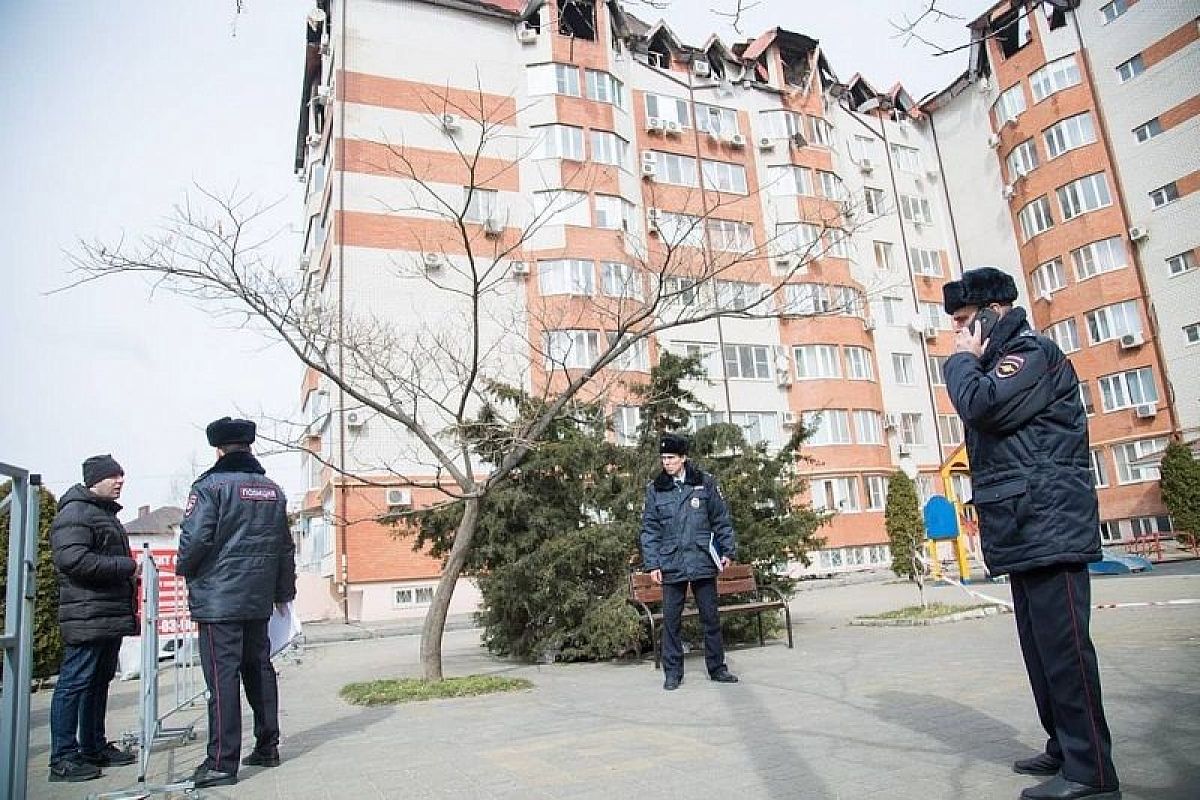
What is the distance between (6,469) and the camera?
3.12 meters

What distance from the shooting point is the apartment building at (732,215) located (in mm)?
26984

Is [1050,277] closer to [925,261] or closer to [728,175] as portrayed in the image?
[925,261]

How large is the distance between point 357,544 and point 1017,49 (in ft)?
111

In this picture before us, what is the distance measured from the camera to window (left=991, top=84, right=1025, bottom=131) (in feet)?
114

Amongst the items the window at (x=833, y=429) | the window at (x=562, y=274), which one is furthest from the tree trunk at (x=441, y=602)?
the window at (x=833, y=429)

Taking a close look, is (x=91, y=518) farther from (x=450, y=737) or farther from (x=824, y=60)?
(x=824, y=60)

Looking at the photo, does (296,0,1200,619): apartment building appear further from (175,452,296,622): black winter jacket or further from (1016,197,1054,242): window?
(175,452,296,622): black winter jacket

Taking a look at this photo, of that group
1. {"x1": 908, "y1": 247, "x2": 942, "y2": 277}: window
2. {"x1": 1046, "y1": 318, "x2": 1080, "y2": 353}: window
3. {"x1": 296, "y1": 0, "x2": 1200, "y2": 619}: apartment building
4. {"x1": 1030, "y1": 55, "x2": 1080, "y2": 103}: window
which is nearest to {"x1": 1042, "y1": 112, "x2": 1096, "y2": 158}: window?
{"x1": 296, "y1": 0, "x2": 1200, "y2": 619}: apartment building

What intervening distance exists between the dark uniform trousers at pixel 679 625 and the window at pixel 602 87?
27.5 meters

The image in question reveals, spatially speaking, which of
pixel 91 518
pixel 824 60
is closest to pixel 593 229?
pixel 824 60

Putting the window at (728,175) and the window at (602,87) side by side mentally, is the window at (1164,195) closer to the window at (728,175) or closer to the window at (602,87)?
the window at (728,175)

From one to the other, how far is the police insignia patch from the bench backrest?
5.74 metres

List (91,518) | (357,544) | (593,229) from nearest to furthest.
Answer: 1. (91,518)
2. (357,544)
3. (593,229)

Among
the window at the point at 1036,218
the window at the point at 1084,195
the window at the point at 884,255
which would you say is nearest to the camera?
the window at the point at 1084,195
